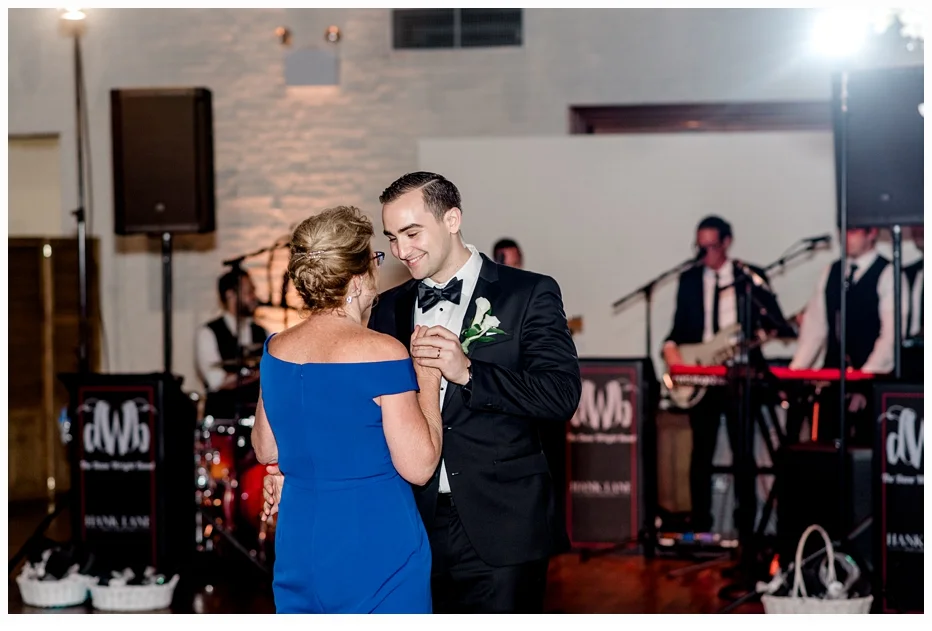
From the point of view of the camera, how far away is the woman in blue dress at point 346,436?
2.28m

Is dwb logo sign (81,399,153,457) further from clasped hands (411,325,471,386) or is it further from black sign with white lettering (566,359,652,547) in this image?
clasped hands (411,325,471,386)

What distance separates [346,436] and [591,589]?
3.22 m

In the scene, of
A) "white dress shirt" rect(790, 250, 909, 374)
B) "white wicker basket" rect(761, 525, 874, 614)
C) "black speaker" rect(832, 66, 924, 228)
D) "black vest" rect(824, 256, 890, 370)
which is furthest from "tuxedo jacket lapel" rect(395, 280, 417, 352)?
"black vest" rect(824, 256, 890, 370)

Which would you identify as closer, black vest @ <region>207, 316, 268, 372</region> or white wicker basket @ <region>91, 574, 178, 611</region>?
white wicker basket @ <region>91, 574, 178, 611</region>

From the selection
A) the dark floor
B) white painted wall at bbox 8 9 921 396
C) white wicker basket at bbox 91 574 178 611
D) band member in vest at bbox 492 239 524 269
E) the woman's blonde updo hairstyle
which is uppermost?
white painted wall at bbox 8 9 921 396

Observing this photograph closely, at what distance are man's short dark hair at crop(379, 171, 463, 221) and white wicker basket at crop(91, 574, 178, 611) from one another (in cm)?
288

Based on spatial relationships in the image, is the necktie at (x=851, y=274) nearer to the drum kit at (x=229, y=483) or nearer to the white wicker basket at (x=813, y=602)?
the white wicker basket at (x=813, y=602)

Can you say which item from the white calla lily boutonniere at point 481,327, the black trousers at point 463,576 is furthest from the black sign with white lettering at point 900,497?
the white calla lily boutonniere at point 481,327

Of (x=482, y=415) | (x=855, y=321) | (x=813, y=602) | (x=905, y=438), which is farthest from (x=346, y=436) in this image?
(x=855, y=321)

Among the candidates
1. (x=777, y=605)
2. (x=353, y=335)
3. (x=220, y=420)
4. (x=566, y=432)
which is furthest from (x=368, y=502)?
(x=566, y=432)

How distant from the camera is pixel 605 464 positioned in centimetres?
597

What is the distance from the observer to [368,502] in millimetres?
2340

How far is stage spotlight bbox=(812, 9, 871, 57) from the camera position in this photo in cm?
753

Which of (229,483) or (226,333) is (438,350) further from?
(226,333)
